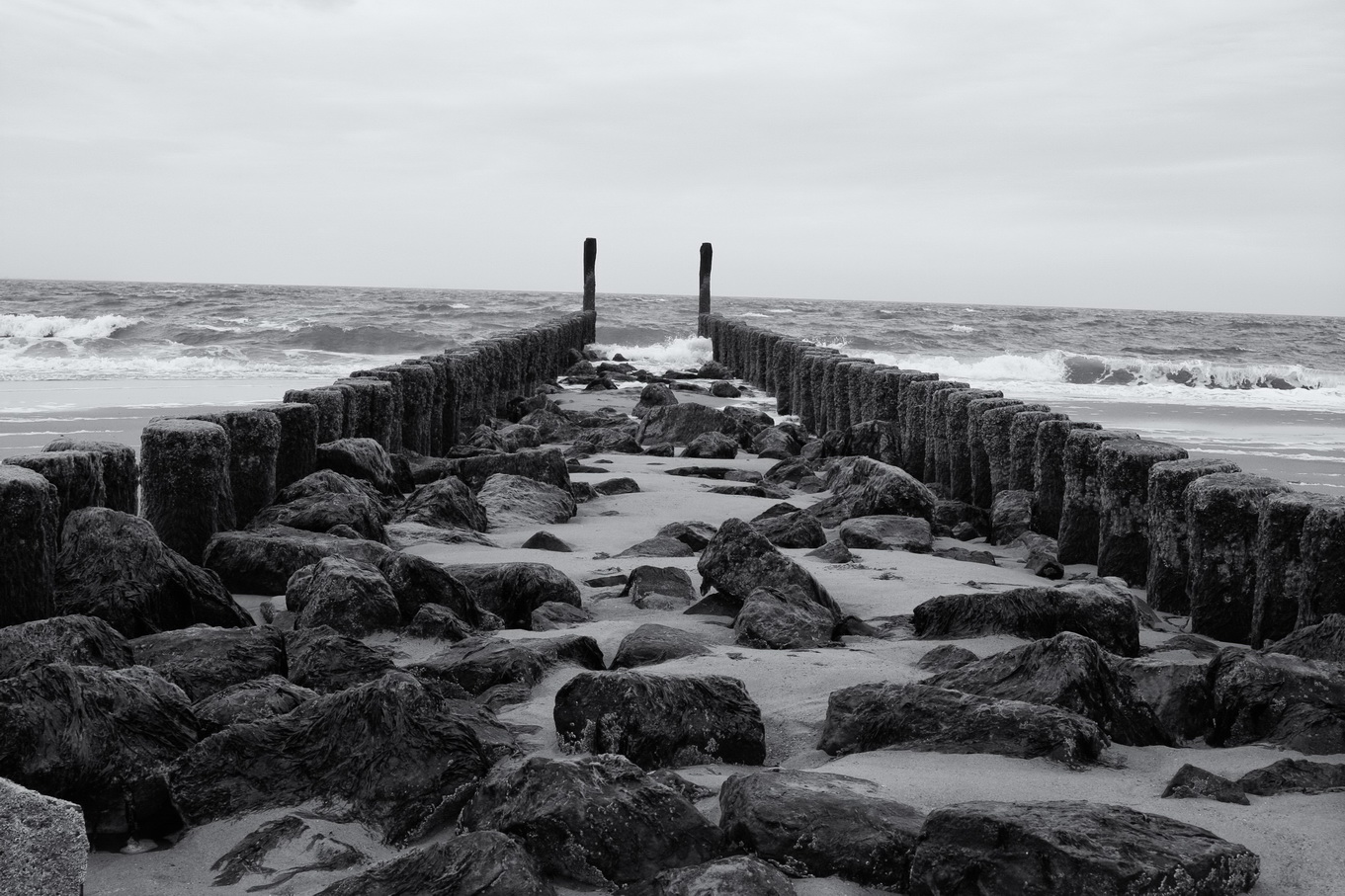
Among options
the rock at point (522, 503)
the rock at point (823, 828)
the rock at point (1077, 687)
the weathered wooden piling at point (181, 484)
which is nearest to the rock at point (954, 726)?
the rock at point (1077, 687)

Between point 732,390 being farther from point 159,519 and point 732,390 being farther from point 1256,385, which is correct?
point 1256,385

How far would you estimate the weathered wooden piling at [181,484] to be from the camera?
4914mm

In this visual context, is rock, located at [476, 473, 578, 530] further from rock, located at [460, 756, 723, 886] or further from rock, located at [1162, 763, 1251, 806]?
rock, located at [1162, 763, 1251, 806]

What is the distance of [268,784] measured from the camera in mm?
2705

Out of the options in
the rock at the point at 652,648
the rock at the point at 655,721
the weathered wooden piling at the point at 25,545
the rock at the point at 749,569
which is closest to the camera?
the rock at the point at 655,721

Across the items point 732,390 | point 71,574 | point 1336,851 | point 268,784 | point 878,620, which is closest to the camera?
point 1336,851

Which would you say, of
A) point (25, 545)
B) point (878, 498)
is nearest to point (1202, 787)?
point (25, 545)

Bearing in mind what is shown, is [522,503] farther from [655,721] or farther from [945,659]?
[655,721]

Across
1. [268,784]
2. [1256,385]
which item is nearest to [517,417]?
[268,784]

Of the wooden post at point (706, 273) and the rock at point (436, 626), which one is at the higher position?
the wooden post at point (706, 273)

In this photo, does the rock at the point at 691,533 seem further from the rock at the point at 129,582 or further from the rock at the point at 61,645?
the rock at the point at 61,645

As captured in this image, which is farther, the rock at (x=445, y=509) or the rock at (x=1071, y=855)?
the rock at (x=445, y=509)

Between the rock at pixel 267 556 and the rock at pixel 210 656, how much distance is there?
1.08 m

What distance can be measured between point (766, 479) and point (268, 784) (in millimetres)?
6168
